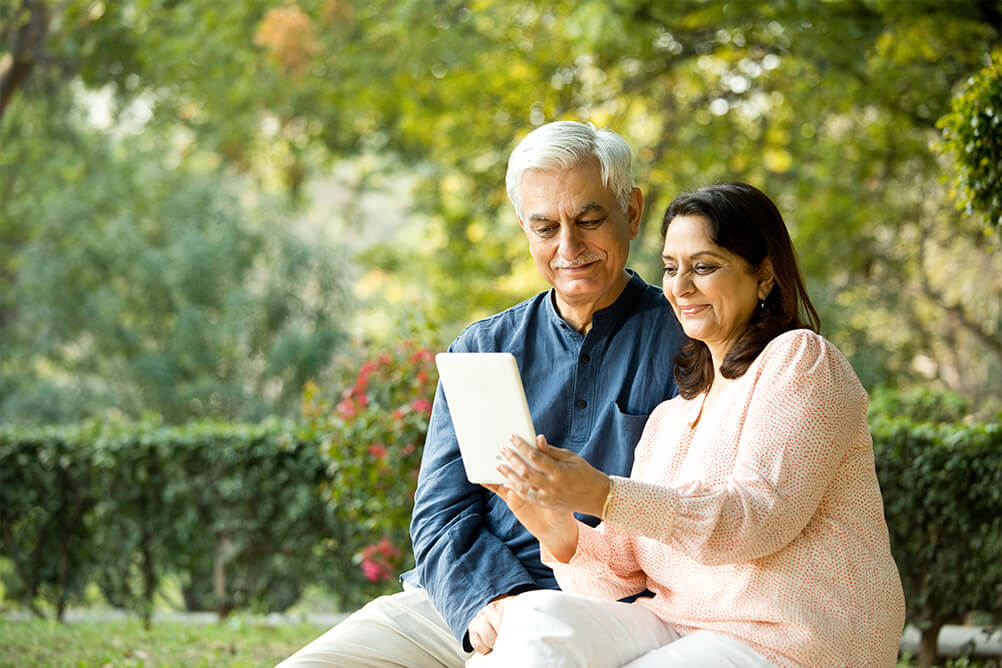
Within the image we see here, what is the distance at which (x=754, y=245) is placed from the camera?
2.27 m

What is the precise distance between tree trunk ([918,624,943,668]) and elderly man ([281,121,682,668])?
107 inches

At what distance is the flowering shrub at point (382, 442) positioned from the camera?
15.8 feet

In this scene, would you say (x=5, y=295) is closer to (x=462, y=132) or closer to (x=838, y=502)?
(x=462, y=132)

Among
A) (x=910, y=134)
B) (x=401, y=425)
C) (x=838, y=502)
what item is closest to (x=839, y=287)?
(x=910, y=134)

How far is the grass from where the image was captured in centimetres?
448

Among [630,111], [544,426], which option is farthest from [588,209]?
[630,111]

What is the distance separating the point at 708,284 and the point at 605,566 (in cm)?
68

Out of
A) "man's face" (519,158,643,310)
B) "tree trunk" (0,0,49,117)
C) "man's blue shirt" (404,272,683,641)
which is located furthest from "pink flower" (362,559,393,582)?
"tree trunk" (0,0,49,117)

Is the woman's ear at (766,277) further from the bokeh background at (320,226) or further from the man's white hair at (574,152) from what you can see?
the bokeh background at (320,226)

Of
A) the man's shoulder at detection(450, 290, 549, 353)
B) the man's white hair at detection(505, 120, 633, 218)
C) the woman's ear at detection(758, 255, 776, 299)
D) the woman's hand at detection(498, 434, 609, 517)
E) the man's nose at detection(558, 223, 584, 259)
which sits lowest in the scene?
the woman's hand at detection(498, 434, 609, 517)

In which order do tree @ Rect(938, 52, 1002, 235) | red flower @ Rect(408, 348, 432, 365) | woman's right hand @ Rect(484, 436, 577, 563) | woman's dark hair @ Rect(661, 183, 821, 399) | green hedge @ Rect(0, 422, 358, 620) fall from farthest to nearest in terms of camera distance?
green hedge @ Rect(0, 422, 358, 620)
red flower @ Rect(408, 348, 432, 365)
tree @ Rect(938, 52, 1002, 235)
woman's right hand @ Rect(484, 436, 577, 563)
woman's dark hair @ Rect(661, 183, 821, 399)

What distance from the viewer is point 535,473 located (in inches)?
76.7

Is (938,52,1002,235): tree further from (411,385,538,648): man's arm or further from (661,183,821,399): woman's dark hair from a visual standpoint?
(411,385,538,648): man's arm

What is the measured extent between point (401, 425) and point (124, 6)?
7197 mm
